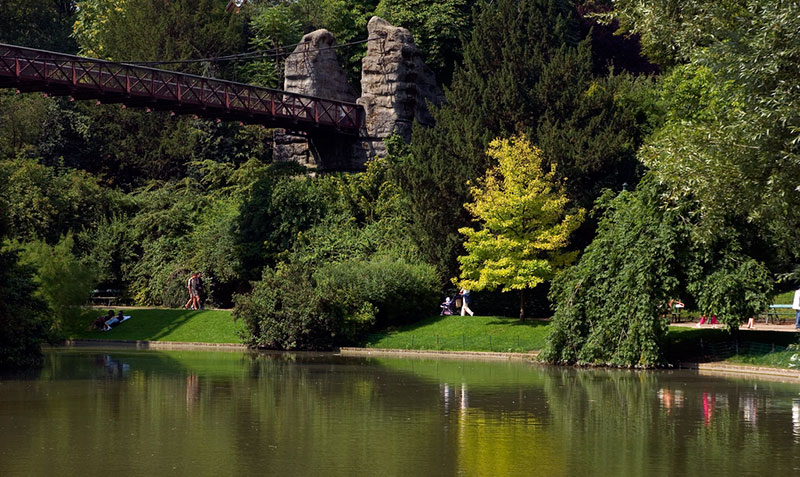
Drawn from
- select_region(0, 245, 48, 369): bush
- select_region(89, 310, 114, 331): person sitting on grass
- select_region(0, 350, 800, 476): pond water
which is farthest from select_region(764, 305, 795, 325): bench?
select_region(89, 310, 114, 331): person sitting on grass

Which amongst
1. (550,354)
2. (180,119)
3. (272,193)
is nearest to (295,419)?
(550,354)

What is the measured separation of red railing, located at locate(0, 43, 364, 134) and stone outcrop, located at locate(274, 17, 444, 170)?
3.50 feet

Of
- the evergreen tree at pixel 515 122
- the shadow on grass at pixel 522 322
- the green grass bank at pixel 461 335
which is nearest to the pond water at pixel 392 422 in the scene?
the green grass bank at pixel 461 335

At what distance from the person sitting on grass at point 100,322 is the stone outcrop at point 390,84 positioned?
62.0 ft

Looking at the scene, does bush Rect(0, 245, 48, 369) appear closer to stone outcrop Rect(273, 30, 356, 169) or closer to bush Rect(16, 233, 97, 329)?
bush Rect(16, 233, 97, 329)

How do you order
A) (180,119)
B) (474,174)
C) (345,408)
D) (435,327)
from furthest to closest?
(180,119)
(474,174)
(435,327)
(345,408)

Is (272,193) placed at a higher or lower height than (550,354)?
higher

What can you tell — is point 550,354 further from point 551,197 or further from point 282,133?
point 282,133

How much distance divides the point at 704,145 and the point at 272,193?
33077mm

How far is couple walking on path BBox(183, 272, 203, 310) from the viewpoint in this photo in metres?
51.9

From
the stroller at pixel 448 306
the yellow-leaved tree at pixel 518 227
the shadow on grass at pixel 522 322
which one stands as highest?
the yellow-leaved tree at pixel 518 227

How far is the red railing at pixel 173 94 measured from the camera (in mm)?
49719

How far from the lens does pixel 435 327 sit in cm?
4450

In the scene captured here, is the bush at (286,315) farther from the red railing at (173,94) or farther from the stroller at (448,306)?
the red railing at (173,94)
